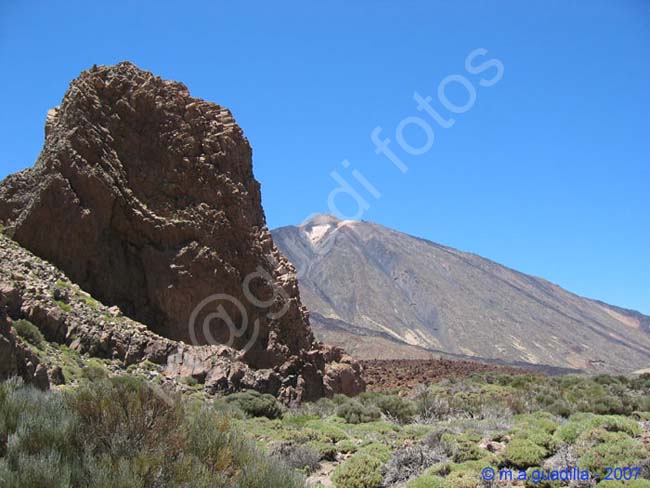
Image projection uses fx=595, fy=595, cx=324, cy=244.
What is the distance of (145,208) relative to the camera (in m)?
18.2

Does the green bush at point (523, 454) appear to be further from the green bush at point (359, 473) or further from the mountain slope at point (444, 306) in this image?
the mountain slope at point (444, 306)

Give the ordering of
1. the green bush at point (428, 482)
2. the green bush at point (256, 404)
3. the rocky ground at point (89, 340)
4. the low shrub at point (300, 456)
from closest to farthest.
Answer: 1. the green bush at point (428, 482)
2. the low shrub at point (300, 456)
3. the rocky ground at point (89, 340)
4. the green bush at point (256, 404)

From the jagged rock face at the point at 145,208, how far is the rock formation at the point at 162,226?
3 centimetres

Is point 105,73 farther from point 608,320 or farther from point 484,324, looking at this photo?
point 608,320

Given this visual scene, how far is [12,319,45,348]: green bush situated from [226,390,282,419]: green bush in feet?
15.3

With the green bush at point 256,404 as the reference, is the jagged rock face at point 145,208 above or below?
above

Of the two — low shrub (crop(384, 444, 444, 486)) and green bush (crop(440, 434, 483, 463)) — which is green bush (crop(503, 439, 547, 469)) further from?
low shrub (crop(384, 444, 444, 486))

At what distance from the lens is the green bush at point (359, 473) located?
9.02 metres

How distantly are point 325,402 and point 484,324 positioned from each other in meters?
107

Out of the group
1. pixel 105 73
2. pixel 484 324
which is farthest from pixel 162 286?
pixel 484 324

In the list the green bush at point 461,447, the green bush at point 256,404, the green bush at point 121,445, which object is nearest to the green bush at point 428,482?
the green bush at point 461,447

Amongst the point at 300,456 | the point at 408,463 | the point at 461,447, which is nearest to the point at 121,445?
the point at 300,456

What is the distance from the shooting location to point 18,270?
1484cm

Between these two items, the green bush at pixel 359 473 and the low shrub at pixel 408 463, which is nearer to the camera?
the green bush at pixel 359 473
